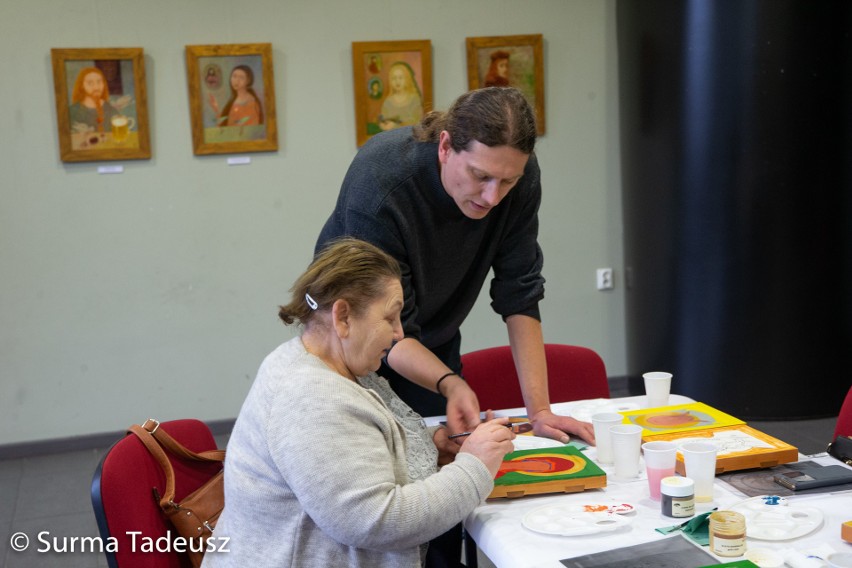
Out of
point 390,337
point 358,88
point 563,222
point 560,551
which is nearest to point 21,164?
point 358,88

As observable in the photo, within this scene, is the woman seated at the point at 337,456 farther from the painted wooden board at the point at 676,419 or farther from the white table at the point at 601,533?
the painted wooden board at the point at 676,419

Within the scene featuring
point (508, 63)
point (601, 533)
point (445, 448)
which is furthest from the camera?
point (508, 63)

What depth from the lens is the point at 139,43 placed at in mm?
4379

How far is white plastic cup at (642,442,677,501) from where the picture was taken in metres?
1.60

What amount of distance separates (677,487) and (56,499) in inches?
123

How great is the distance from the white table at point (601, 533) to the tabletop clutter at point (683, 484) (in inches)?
0.5

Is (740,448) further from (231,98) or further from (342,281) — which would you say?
(231,98)

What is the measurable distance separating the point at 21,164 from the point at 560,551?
3737mm

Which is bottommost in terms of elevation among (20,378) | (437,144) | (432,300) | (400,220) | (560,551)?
(20,378)

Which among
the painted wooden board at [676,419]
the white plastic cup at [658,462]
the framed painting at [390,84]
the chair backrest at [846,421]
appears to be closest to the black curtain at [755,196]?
the framed painting at [390,84]

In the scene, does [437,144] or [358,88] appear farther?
[358,88]

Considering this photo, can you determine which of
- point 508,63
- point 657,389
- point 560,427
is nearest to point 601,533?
point 560,427

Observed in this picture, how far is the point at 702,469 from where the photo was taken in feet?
5.21

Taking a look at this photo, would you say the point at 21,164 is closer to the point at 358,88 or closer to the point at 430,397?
the point at 358,88
